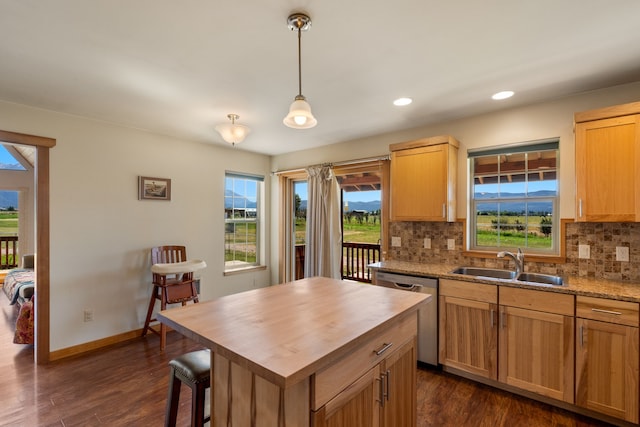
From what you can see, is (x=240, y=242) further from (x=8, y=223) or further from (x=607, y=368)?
(x=8, y=223)

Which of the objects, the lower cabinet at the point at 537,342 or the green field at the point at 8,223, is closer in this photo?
the lower cabinet at the point at 537,342

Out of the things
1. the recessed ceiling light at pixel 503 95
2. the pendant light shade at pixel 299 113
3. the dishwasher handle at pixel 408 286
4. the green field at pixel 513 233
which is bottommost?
the dishwasher handle at pixel 408 286

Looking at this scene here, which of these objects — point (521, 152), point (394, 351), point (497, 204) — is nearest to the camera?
point (394, 351)

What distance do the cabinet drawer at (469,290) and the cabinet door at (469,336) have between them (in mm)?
35

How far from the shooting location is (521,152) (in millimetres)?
2838

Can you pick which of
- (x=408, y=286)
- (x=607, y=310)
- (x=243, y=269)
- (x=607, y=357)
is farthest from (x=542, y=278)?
(x=243, y=269)

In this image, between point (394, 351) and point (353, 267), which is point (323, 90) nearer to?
point (394, 351)

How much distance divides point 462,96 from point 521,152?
86cm

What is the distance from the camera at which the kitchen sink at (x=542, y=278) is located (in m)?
2.46

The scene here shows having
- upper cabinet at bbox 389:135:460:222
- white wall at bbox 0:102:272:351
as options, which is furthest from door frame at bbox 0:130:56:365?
upper cabinet at bbox 389:135:460:222

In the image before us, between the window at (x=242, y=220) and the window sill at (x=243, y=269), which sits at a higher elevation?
the window at (x=242, y=220)

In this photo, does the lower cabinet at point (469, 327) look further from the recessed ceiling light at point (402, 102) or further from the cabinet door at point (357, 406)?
the recessed ceiling light at point (402, 102)

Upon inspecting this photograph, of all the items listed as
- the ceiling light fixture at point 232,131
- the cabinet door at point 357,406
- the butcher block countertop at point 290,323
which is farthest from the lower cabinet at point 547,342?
the ceiling light fixture at point 232,131

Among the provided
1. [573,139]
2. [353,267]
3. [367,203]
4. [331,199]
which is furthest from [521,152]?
[353,267]
